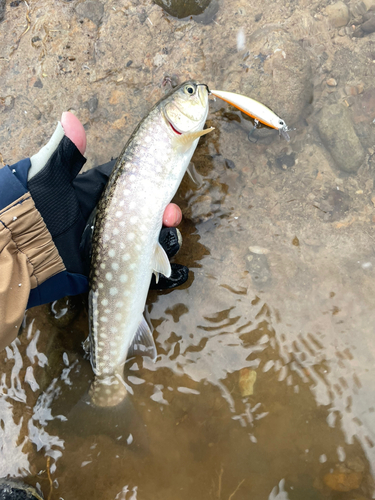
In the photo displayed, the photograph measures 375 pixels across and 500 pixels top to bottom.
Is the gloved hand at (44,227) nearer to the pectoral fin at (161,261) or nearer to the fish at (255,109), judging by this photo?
the pectoral fin at (161,261)

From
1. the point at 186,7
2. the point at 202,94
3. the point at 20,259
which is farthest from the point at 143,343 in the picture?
the point at 186,7

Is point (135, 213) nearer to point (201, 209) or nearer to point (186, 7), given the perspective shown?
point (201, 209)

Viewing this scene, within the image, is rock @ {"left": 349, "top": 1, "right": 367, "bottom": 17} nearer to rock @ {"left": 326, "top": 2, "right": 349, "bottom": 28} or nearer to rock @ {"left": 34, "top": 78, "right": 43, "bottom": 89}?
rock @ {"left": 326, "top": 2, "right": 349, "bottom": 28}

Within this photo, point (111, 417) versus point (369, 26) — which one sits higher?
point (369, 26)

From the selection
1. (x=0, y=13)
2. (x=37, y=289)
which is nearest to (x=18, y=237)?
(x=37, y=289)

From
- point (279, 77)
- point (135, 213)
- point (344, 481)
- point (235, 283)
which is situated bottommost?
point (344, 481)

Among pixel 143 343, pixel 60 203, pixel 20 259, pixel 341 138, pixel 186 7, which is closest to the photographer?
pixel 20 259

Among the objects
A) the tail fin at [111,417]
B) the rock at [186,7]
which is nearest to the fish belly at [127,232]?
the tail fin at [111,417]

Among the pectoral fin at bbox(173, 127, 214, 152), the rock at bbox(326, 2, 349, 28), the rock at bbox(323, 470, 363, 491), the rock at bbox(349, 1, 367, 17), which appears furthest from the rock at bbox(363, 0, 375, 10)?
the rock at bbox(323, 470, 363, 491)
